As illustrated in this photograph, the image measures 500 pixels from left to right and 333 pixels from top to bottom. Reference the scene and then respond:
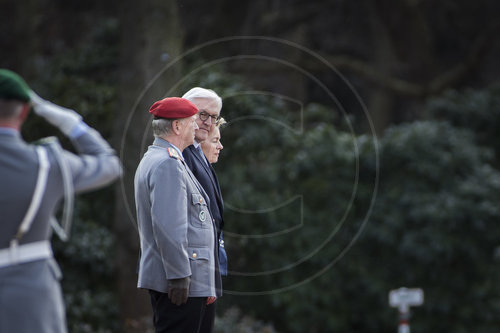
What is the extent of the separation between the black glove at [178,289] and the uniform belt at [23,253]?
0.94 meters

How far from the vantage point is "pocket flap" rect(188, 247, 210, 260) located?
12.8ft

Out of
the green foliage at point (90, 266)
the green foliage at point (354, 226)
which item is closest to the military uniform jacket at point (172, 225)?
the green foliage at point (90, 266)

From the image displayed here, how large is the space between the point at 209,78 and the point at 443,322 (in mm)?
3925

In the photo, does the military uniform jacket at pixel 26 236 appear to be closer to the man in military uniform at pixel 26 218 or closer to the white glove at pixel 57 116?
the man in military uniform at pixel 26 218

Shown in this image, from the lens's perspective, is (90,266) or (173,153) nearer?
(173,153)

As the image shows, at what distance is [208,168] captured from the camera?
4.37 metres

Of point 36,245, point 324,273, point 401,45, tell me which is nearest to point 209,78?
point 324,273

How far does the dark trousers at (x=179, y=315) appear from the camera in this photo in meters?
3.88

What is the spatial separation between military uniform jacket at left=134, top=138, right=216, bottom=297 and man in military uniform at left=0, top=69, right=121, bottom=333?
826 millimetres

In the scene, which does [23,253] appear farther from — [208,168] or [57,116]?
[208,168]

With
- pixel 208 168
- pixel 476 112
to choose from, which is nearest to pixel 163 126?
pixel 208 168

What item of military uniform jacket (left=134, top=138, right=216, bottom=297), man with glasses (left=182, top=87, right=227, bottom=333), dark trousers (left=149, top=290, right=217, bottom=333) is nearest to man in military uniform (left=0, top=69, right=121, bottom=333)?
military uniform jacket (left=134, top=138, right=216, bottom=297)

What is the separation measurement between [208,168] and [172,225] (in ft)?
2.17

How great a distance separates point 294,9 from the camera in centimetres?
1273
